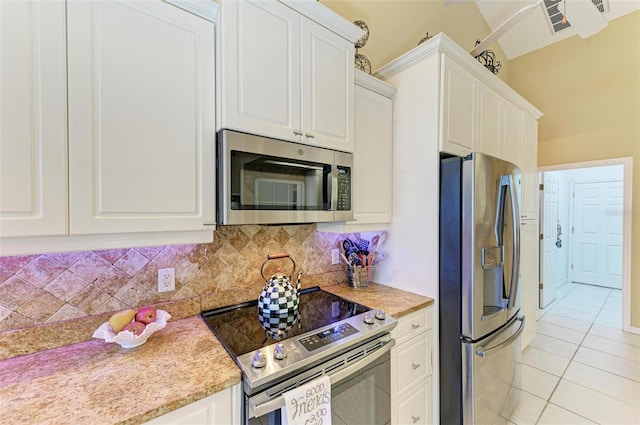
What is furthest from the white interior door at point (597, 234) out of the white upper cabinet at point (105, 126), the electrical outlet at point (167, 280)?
the electrical outlet at point (167, 280)

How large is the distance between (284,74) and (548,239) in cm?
484

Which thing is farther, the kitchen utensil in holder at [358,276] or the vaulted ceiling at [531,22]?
the vaulted ceiling at [531,22]

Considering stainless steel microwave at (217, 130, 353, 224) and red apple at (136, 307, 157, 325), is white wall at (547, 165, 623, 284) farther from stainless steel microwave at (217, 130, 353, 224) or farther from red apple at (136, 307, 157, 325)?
red apple at (136, 307, 157, 325)

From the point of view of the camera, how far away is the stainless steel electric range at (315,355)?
97 cm

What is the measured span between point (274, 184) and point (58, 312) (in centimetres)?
102

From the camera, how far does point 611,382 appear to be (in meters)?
2.32

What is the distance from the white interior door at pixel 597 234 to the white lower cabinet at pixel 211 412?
671 centimetres

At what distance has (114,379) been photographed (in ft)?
2.99

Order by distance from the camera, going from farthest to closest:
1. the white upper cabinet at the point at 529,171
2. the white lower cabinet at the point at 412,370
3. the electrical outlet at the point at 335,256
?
the white upper cabinet at the point at 529,171
the electrical outlet at the point at 335,256
the white lower cabinet at the point at 412,370

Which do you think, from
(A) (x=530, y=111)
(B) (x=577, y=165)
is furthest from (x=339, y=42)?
(B) (x=577, y=165)

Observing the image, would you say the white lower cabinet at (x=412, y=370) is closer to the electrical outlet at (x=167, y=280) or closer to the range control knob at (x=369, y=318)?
the range control knob at (x=369, y=318)

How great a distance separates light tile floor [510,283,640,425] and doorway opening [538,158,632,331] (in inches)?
12.6

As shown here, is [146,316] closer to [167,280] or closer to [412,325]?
[167,280]

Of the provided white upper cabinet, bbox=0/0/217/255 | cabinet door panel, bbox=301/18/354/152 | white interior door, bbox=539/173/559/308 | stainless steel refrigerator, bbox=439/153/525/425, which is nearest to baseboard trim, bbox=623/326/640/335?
white interior door, bbox=539/173/559/308
